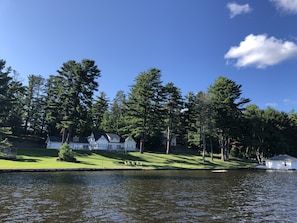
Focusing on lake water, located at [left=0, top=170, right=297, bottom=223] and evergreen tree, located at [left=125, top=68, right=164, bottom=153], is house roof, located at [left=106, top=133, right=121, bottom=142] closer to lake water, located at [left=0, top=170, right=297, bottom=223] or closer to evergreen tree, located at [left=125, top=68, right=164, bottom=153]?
evergreen tree, located at [left=125, top=68, right=164, bottom=153]

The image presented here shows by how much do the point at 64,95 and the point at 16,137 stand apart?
24.9 m

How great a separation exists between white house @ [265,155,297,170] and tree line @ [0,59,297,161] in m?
6.29

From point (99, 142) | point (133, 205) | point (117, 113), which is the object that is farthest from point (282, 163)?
point (117, 113)

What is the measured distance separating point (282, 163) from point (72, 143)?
52.0 meters

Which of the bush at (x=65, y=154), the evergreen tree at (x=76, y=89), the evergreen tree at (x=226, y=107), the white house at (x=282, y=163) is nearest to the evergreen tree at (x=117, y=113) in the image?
the evergreen tree at (x=76, y=89)

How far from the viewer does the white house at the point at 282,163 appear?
203ft

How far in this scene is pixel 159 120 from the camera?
7025 cm

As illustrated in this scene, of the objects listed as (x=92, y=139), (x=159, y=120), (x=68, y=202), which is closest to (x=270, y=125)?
(x=159, y=120)

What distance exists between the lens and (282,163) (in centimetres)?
6303

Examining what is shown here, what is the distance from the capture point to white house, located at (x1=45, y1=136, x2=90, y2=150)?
70.9m

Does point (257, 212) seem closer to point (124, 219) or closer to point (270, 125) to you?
point (124, 219)

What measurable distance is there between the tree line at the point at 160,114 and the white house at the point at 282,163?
20.6 feet

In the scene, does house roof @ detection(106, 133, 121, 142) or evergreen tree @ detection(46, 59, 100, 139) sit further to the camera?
house roof @ detection(106, 133, 121, 142)

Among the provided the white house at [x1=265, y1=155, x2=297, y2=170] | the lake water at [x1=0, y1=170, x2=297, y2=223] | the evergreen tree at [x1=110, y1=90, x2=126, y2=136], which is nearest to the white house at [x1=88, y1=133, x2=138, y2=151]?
the evergreen tree at [x1=110, y1=90, x2=126, y2=136]
